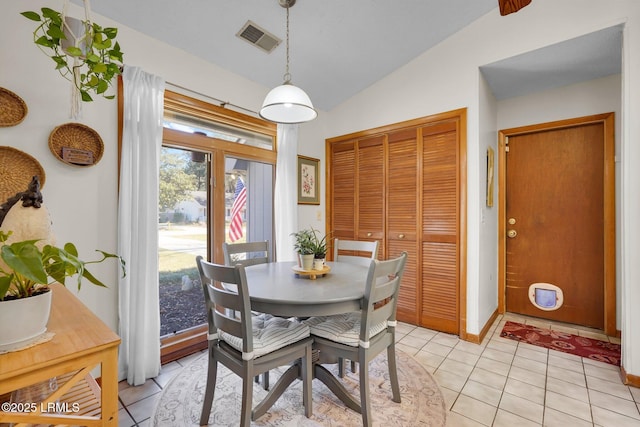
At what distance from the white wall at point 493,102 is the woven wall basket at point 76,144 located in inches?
99.6

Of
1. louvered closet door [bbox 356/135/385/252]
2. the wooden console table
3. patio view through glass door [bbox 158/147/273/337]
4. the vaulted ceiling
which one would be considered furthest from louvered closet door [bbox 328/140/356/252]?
the wooden console table

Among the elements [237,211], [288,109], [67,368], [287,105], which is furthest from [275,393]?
[288,109]

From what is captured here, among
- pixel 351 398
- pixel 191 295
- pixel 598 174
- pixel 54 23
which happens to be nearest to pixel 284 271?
pixel 351 398

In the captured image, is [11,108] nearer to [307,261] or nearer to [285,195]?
[307,261]

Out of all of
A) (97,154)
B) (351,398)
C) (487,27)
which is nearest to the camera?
(351,398)

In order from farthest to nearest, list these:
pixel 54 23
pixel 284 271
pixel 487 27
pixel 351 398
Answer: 1. pixel 487 27
2. pixel 284 271
3. pixel 351 398
4. pixel 54 23

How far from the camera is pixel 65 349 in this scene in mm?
725

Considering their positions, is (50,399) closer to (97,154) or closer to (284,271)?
(284,271)

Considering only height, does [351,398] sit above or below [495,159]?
below

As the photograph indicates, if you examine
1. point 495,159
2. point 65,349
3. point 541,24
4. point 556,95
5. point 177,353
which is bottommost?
point 177,353

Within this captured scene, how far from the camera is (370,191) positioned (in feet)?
11.2

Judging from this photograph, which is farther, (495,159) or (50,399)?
(495,159)

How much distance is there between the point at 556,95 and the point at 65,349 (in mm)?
4151

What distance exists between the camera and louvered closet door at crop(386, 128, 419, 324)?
10.1 ft
